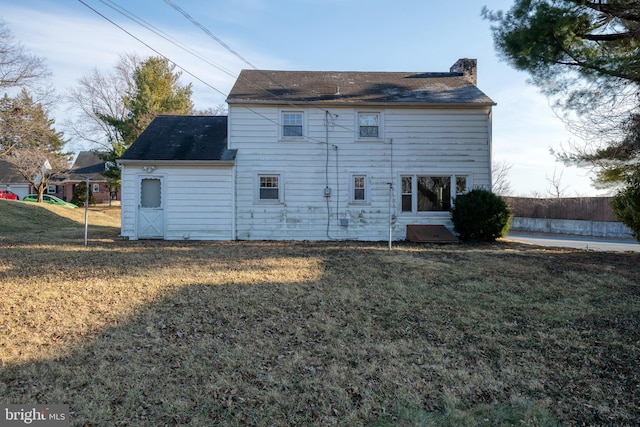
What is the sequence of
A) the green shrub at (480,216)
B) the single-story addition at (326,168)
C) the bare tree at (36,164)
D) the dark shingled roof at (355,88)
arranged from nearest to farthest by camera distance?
the green shrub at (480,216)
the single-story addition at (326,168)
the dark shingled roof at (355,88)
the bare tree at (36,164)

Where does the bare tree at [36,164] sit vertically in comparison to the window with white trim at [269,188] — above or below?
above

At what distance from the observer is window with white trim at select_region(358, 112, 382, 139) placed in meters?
13.8

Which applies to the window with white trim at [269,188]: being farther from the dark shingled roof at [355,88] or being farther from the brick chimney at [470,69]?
the brick chimney at [470,69]

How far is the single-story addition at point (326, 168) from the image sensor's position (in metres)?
13.2

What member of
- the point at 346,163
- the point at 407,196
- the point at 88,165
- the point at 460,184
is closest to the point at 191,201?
the point at 346,163

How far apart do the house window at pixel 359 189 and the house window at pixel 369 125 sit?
1539mm

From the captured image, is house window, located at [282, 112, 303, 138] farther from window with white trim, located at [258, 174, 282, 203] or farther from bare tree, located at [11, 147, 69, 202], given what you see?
bare tree, located at [11, 147, 69, 202]

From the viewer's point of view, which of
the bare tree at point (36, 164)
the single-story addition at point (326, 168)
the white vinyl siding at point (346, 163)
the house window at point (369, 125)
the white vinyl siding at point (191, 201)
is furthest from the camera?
the bare tree at point (36, 164)

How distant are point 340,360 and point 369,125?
1101 cm

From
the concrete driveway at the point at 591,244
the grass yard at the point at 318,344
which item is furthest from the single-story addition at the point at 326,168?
the grass yard at the point at 318,344

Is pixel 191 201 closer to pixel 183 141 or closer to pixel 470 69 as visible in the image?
pixel 183 141

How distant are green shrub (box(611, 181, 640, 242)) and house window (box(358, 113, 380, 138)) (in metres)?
7.81

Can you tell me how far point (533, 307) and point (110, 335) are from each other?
5.91 meters

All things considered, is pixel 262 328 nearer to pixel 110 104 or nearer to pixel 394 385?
pixel 394 385
